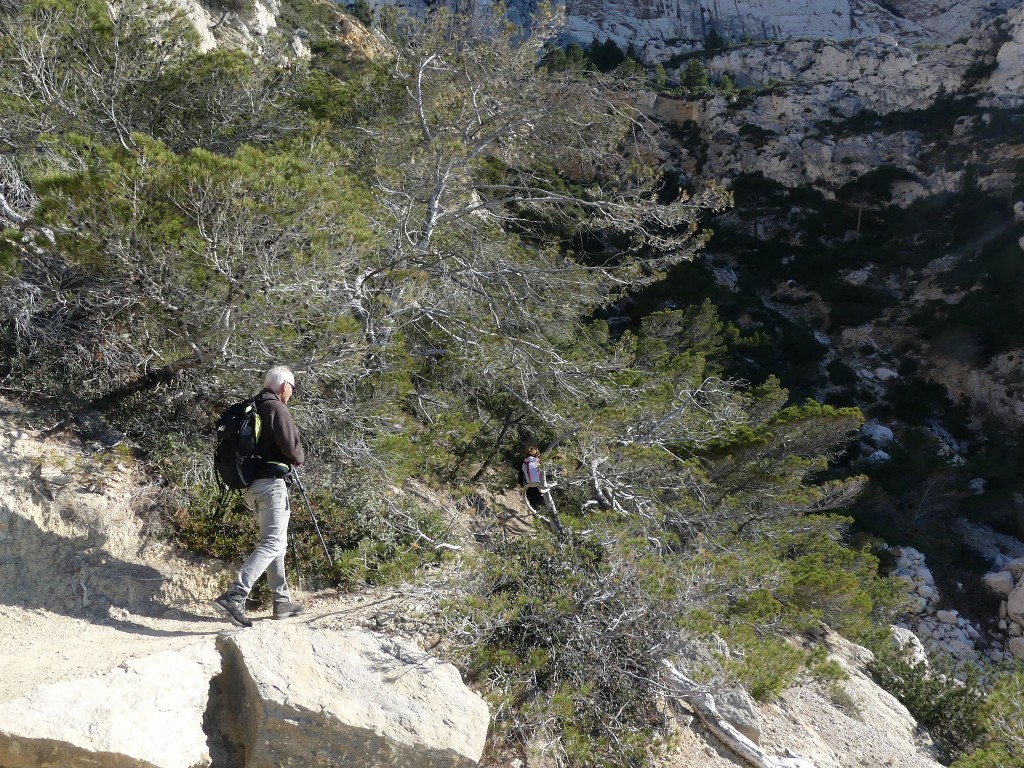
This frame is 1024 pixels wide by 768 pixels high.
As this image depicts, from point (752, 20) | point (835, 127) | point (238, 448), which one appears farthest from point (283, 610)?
point (752, 20)

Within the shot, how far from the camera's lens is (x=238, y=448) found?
306 centimetres

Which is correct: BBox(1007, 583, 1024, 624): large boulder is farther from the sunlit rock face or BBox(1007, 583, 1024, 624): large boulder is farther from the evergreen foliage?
the sunlit rock face

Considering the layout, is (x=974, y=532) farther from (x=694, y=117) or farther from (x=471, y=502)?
(x=694, y=117)

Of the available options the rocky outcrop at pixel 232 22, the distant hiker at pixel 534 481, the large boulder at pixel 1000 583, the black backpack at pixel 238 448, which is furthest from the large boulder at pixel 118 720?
the large boulder at pixel 1000 583

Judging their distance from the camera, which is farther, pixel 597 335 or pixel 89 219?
pixel 597 335

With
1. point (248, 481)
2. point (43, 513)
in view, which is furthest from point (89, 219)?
point (248, 481)

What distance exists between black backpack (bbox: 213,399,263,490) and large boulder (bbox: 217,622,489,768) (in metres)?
0.71

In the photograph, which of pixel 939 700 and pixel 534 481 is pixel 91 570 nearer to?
pixel 534 481

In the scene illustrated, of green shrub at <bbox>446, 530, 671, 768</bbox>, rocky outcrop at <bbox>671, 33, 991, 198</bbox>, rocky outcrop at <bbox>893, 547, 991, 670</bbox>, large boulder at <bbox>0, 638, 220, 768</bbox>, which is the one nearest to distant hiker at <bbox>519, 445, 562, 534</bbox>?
green shrub at <bbox>446, 530, 671, 768</bbox>

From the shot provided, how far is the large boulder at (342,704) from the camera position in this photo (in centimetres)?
238

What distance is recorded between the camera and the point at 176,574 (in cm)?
362

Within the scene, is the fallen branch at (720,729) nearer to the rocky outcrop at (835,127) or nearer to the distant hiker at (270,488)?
the distant hiker at (270,488)

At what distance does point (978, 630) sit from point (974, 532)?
13.3 feet

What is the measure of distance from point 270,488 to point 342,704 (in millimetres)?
1103
